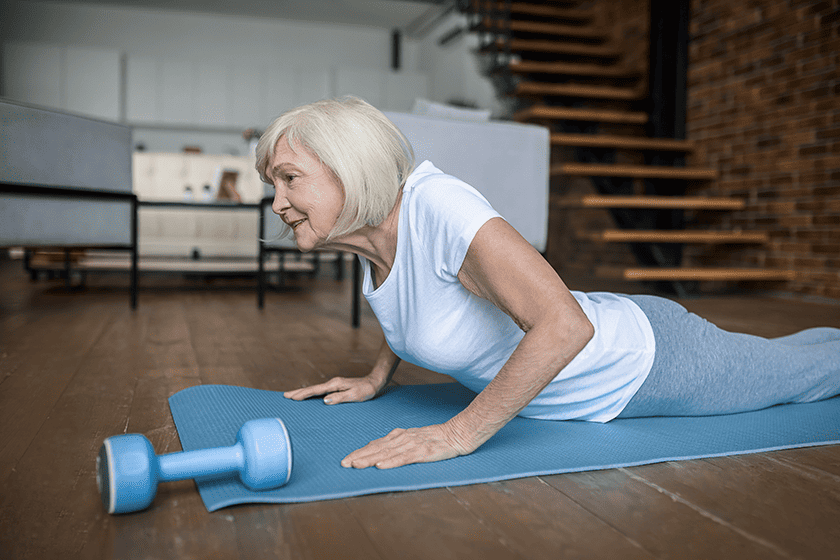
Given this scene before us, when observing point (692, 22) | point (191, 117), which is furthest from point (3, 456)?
point (191, 117)

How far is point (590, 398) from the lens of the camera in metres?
1.16

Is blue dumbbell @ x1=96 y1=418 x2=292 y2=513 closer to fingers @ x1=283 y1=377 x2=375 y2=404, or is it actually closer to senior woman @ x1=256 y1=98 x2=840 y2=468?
senior woman @ x1=256 y1=98 x2=840 y2=468

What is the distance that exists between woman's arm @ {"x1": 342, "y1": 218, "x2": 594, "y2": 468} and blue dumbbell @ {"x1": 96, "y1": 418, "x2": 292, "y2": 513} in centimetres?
15

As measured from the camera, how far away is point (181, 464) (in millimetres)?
788

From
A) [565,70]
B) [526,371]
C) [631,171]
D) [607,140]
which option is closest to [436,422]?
[526,371]

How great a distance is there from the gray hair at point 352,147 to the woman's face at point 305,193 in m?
0.01

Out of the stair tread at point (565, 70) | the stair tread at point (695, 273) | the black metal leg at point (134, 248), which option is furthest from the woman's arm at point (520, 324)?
the stair tread at point (565, 70)

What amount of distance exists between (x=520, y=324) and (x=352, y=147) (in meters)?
0.34

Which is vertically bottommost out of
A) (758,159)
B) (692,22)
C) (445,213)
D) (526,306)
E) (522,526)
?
(522,526)

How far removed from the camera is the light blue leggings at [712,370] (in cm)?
115

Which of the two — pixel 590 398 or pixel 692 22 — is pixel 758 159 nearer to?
pixel 692 22

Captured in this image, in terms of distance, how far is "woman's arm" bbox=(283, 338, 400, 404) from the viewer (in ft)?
4.17

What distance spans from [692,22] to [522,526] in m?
4.26

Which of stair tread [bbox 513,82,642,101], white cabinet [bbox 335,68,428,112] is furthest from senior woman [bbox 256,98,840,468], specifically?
white cabinet [bbox 335,68,428,112]
